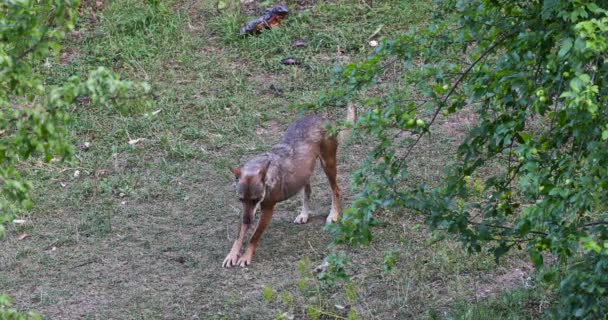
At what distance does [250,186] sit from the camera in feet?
26.5

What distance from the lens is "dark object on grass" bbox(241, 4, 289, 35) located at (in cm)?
1241

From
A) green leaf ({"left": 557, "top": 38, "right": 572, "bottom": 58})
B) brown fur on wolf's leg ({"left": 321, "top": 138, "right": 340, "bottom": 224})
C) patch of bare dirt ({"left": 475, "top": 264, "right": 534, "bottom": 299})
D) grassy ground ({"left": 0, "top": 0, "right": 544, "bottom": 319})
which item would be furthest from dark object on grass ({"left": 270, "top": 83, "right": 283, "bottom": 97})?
green leaf ({"left": 557, "top": 38, "right": 572, "bottom": 58})

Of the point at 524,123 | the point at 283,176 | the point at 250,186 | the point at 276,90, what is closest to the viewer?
the point at 524,123

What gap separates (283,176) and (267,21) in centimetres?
456

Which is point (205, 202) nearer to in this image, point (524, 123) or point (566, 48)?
point (524, 123)

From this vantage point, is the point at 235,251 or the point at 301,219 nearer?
the point at 235,251

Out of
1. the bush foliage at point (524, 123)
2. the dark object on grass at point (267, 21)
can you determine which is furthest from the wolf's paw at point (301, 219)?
the dark object on grass at point (267, 21)

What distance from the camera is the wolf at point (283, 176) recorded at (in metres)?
8.12

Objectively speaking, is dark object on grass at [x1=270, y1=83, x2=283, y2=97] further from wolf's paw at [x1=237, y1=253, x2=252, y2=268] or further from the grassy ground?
wolf's paw at [x1=237, y1=253, x2=252, y2=268]

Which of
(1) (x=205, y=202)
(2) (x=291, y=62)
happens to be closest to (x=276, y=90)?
(2) (x=291, y=62)

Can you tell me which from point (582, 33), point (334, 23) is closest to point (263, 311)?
point (582, 33)

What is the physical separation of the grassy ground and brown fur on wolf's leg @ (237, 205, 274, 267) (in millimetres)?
99

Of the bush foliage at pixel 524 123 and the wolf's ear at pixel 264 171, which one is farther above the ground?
the bush foliage at pixel 524 123

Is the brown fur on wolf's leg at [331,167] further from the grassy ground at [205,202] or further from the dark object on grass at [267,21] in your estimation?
the dark object on grass at [267,21]
